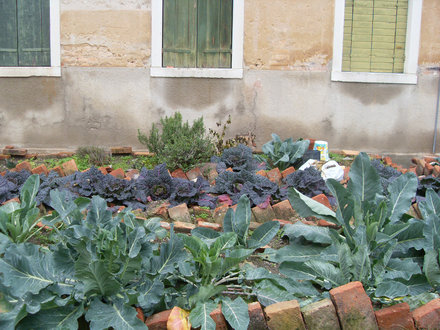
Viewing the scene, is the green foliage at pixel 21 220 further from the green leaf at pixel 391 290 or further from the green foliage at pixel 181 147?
the green foliage at pixel 181 147

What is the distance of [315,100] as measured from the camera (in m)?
8.19

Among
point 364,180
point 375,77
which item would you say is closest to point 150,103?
point 375,77

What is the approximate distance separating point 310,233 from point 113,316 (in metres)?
1.34

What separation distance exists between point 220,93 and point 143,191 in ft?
13.0

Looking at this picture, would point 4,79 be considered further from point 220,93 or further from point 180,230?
point 180,230

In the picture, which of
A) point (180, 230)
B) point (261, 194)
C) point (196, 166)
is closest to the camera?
point (180, 230)

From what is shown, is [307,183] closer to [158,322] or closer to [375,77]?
[158,322]

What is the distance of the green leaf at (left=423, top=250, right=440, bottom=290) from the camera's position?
2.82 meters

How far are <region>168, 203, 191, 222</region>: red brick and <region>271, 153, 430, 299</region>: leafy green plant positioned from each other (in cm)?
104

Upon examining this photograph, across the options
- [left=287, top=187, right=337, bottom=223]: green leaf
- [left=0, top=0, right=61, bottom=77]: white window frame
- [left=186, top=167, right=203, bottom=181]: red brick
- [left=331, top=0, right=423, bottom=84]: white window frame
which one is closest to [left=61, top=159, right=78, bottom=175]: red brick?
[left=186, top=167, right=203, bottom=181]: red brick

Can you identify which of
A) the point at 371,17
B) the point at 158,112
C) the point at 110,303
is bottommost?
the point at 110,303

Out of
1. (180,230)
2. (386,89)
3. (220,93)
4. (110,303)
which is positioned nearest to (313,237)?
(180,230)

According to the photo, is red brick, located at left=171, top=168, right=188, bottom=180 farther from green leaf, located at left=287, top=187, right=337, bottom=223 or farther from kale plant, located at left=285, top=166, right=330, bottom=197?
green leaf, located at left=287, top=187, right=337, bottom=223

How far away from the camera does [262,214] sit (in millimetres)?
4004
